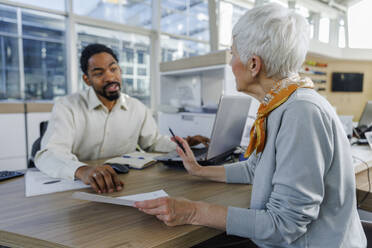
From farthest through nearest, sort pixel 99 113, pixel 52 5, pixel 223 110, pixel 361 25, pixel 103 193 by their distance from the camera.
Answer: pixel 361 25 → pixel 52 5 → pixel 99 113 → pixel 223 110 → pixel 103 193

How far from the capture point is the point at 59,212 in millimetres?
718

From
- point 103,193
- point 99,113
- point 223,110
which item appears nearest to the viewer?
point 103,193

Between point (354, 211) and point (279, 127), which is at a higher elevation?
point (279, 127)

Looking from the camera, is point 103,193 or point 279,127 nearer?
point 279,127

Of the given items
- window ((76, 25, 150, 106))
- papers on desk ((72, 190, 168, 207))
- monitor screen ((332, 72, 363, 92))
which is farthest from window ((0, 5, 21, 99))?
monitor screen ((332, 72, 363, 92))

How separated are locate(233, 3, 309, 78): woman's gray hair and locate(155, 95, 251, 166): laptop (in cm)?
31

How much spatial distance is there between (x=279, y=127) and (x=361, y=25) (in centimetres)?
500

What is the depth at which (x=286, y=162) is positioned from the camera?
0.61 m

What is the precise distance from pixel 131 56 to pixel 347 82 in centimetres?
369

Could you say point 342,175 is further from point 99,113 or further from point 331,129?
point 99,113

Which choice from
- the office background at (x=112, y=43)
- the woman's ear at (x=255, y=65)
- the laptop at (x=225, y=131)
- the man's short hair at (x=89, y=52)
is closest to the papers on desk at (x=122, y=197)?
the laptop at (x=225, y=131)

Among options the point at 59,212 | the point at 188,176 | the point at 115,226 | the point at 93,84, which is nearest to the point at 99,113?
the point at 93,84

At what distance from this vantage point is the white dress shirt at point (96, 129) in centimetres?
138

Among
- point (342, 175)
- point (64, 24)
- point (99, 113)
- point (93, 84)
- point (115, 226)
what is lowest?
point (115, 226)
